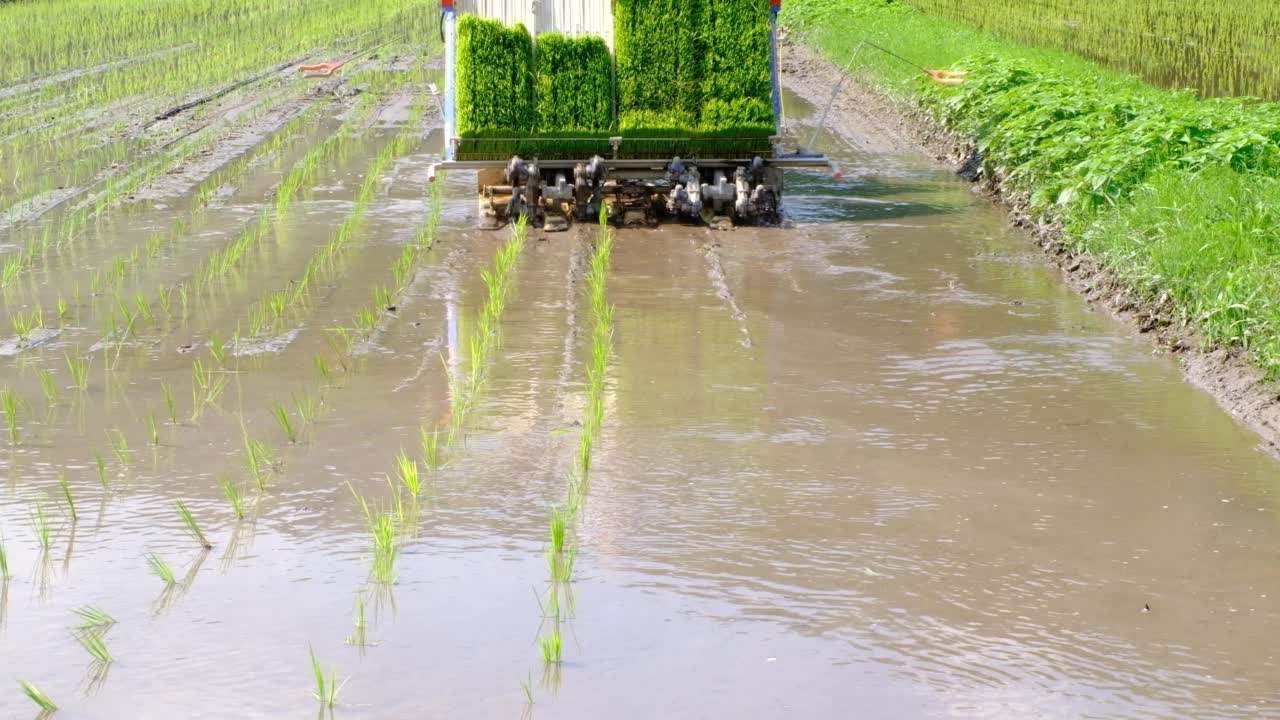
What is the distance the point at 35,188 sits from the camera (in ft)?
44.5

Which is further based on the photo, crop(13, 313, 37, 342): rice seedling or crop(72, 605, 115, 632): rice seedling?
crop(13, 313, 37, 342): rice seedling

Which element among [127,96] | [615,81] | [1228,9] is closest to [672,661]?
[615,81]

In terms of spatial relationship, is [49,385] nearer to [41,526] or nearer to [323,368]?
[323,368]

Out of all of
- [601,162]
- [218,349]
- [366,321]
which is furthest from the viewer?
[601,162]

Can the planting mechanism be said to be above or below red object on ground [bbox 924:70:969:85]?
below

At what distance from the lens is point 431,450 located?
6375mm

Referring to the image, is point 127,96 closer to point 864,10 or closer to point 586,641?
point 864,10

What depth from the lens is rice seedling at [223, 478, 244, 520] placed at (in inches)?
224

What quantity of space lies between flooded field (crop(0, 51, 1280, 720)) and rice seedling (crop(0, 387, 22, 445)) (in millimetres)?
30

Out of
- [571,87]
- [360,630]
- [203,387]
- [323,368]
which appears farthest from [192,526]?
[571,87]

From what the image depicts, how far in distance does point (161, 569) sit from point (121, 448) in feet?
5.09

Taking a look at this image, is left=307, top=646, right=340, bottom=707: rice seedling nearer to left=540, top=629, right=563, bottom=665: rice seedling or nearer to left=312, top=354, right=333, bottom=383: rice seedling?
left=540, top=629, right=563, bottom=665: rice seedling

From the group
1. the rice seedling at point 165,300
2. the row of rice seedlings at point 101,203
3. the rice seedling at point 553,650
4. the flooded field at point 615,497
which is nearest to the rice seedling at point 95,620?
the flooded field at point 615,497

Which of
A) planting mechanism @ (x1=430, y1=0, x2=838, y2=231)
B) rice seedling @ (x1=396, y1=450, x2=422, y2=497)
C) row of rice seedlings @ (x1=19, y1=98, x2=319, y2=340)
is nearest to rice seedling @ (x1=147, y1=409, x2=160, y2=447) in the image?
rice seedling @ (x1=396, y1=450, x2=422, y2=497)
